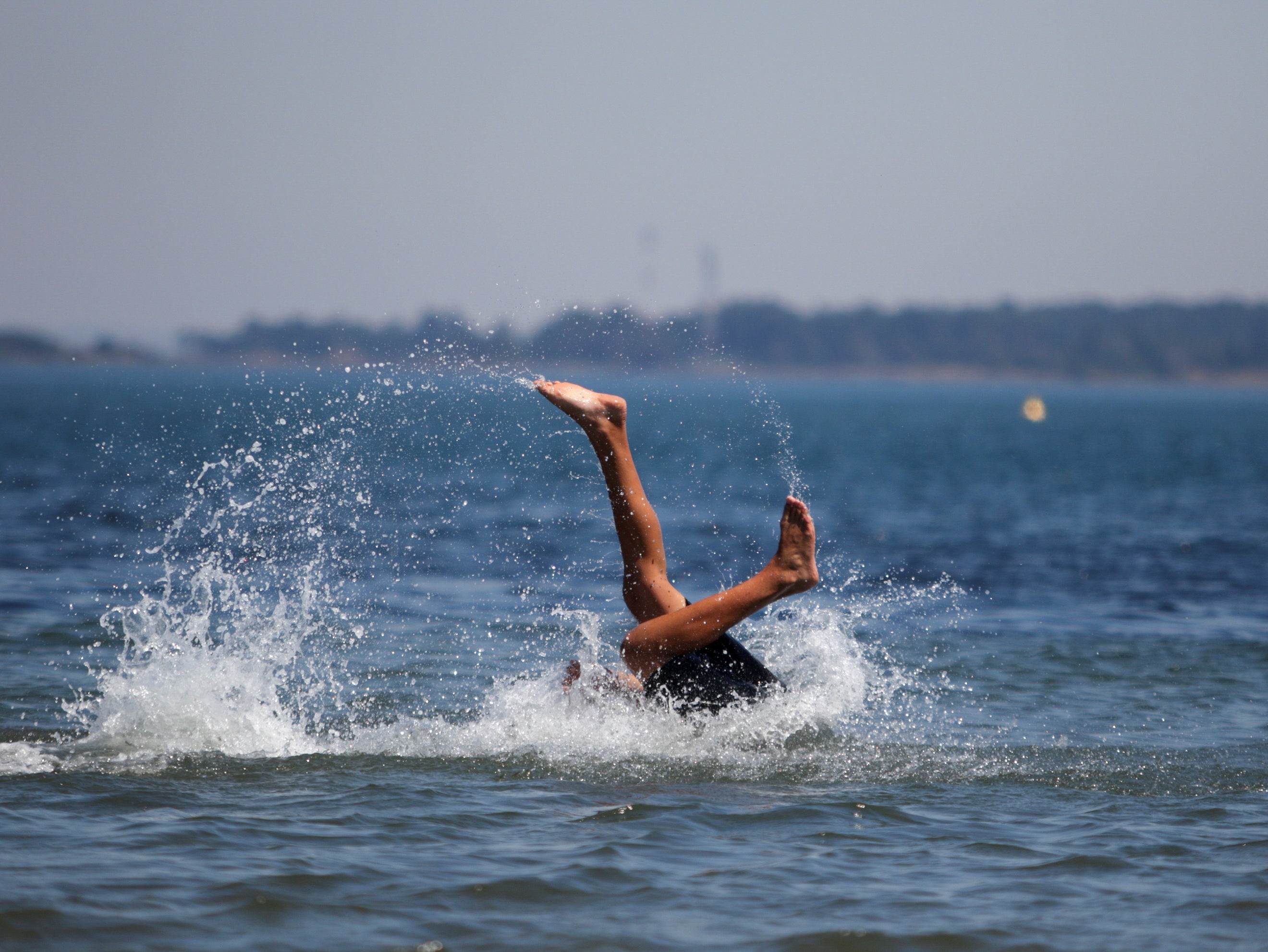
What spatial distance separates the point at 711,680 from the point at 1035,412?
154966mm

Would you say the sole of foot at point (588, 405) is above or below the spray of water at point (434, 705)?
above

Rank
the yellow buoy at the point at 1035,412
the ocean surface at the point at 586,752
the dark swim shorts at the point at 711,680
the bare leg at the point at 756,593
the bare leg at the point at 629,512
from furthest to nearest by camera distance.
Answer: the yellow buoy at the point at 1035,412 < the dark swim shorts at the point at 711,680 < the bare leg at the point at 629,512 < the bare leg at the point at 756,593 < the ocean surface at the point at 586,752

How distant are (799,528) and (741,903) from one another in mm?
2195

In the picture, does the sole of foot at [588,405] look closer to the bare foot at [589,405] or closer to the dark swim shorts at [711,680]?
the bare foot at [589,405]

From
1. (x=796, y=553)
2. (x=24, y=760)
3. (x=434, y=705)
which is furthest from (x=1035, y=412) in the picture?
(x=24, y=760)

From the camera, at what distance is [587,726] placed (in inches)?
308

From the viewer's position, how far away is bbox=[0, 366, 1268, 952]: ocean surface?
204 inches

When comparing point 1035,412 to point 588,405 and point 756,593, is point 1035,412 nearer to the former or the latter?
point 588,405

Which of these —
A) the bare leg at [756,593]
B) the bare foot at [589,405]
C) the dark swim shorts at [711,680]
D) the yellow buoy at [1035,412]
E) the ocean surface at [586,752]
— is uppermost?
the yellow buoy at [1035,412]

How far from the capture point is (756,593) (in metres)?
6.76

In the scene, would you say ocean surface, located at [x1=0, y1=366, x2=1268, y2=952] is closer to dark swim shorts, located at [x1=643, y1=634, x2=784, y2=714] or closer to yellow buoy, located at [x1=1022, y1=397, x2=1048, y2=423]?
dark swim shorts, located at [x1=643, y1=634, x2=784, y2=714]

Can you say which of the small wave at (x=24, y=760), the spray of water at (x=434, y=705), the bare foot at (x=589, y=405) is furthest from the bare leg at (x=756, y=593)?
the small wave at (x=24, y=760)

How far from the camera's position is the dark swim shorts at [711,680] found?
24.3ft

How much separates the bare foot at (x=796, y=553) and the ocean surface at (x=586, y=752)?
1.15 m
